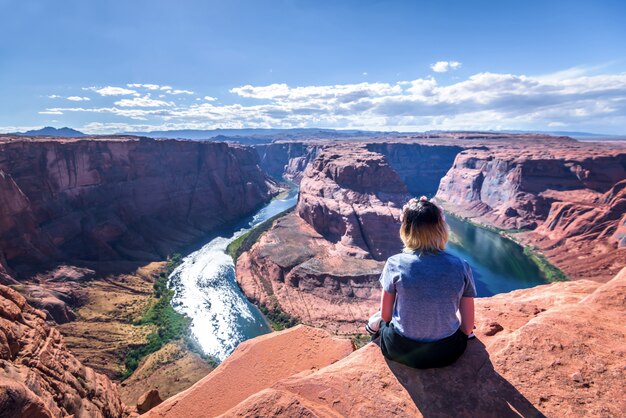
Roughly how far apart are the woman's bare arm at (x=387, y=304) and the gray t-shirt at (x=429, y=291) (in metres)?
0.22

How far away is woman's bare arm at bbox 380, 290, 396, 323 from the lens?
5.39 m

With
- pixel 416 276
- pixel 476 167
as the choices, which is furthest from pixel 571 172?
pixel 416 276

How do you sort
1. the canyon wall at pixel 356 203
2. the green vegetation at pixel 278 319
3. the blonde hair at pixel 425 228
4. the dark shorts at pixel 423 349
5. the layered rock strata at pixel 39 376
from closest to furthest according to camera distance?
the blonde hair at pixel 425 228 → the dark shorts at pixel 423 349 → the layered rock strata at pixel 39 376 → the green vegetation at pixel 278 319 → the canyon wall at pixel 356 203

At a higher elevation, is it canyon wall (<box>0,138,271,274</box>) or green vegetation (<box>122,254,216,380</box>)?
canyon wall (<box>0,138,271,274</box>)

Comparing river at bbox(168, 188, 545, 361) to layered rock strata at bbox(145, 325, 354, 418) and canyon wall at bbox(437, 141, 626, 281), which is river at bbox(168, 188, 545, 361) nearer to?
canyon wall at bbox(437, 141, 626, 281)

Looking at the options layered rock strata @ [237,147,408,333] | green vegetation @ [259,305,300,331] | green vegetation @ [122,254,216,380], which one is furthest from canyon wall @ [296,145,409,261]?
green vegetation @ [122,254,216,380]

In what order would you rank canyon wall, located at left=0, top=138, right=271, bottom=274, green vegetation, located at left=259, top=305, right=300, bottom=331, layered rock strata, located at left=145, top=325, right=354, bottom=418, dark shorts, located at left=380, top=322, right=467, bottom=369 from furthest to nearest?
canyon wall, located at left=0, top=138, right=271, bottom=274
green vegetation, located at left=259, top=305, right=300, bottom=331
layered rock strata, located at left=145, top=325, right=354, bottom=418
dark shorts, located at left=380, top=322, right=467, bottom=369

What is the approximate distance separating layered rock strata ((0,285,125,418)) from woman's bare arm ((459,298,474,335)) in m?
9.69

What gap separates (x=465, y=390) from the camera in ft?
16.8

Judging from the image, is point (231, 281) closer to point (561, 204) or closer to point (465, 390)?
point (465, 390)

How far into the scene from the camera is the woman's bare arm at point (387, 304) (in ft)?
17.7

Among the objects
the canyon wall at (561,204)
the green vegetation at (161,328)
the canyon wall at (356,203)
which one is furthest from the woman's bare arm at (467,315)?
the canyon wall at (561,204)

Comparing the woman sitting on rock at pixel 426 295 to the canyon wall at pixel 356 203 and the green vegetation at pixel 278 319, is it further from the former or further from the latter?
the canyon wall at pixel 356 203

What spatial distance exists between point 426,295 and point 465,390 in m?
1.72
